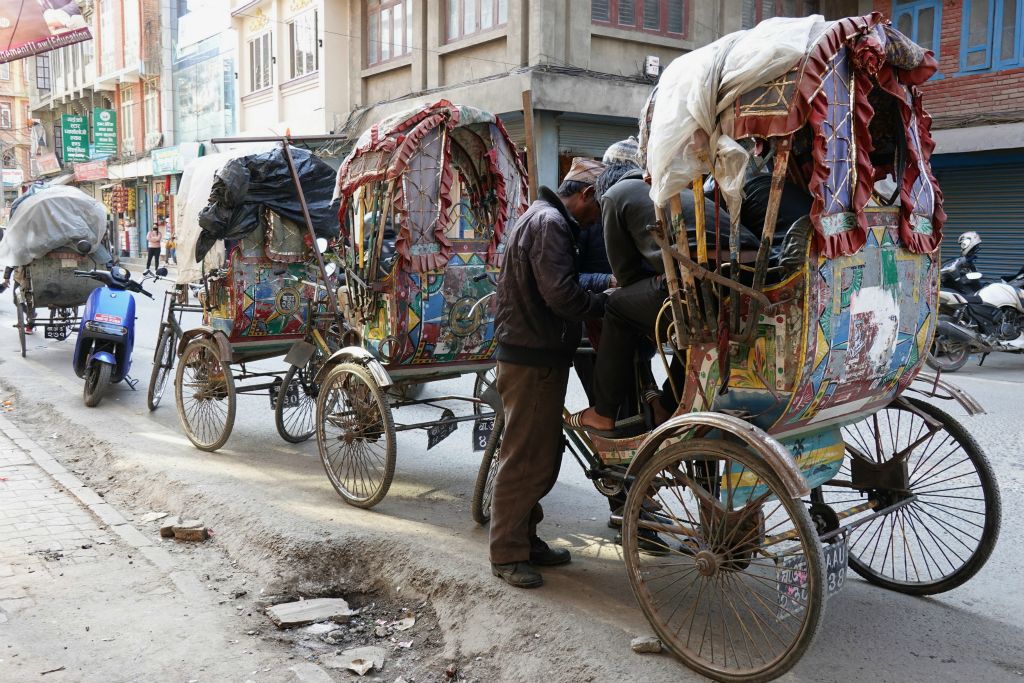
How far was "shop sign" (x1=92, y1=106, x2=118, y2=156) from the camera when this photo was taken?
3612 cm

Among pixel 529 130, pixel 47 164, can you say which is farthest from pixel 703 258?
pixel 47 164

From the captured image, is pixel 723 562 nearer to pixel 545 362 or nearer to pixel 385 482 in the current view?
pixel 545 362

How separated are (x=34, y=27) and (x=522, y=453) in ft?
59.5

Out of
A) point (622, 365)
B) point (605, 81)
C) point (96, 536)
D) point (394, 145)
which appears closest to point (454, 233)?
point (394, 145)

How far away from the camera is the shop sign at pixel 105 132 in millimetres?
36125

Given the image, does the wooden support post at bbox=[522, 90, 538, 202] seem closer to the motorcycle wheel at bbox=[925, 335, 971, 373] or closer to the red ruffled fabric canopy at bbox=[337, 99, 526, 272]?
the red ruffled fabric canopy at bbox=[337, 99, 526, 272]

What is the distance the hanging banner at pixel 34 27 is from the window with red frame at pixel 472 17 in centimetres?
751

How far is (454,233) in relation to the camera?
18.2 feet

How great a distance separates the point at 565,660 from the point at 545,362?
1286 millimetres

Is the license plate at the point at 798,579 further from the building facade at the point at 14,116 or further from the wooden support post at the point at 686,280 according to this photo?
the building facade at the point at 14,116

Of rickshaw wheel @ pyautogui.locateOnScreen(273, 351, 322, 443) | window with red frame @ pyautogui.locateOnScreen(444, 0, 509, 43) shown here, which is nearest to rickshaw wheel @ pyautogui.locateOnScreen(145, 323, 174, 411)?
rickshaw wheel @ pyautogui.locateOnScreen(273, 351, 322, 443)

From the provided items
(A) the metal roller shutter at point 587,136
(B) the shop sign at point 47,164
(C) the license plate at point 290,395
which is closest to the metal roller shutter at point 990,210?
(A) the metal roller shutter at point 587,136

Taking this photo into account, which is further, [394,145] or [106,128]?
[106,128]

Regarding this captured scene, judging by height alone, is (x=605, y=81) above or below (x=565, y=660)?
above
